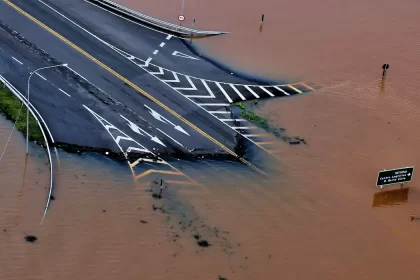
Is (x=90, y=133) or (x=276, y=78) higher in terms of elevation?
(x=276, y=78)

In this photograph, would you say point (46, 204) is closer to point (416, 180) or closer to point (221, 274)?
point (221, 274)

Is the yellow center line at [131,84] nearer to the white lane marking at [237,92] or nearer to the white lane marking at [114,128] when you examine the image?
the white lane marking at [114,128]

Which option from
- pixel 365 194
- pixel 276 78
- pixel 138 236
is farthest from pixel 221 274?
pixel 276 78

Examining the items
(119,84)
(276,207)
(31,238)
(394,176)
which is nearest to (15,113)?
(119,84)

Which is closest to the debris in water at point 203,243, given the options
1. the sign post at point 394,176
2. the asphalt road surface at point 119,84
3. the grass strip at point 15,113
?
the asphalt road surface at point 119,84

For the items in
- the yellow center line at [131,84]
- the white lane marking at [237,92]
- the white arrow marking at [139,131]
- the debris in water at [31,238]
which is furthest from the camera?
the white lane marking at [237,92]

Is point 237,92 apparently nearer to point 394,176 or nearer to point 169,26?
point 169,26
